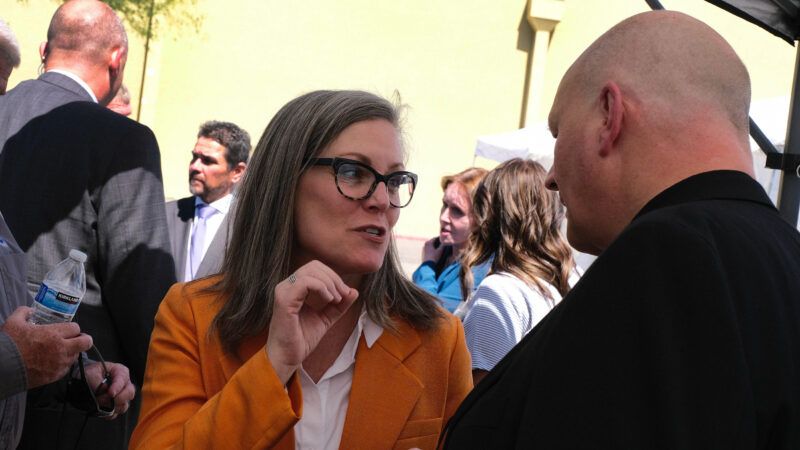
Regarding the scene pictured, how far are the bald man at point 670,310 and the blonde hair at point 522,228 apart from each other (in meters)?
2.13

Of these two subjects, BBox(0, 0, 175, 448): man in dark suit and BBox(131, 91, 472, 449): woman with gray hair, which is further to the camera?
BBox(0, 0, 175, 448): man in dark suit

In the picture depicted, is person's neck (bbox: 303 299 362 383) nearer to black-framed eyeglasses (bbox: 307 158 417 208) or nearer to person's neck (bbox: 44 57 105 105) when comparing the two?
black-framed eyeglasses (bbox: 307 158 417 208)

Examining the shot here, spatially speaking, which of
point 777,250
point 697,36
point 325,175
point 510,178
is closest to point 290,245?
point 325,175

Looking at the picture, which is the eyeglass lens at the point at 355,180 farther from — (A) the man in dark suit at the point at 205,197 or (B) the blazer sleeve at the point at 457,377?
(A) the man in dark suit at the point at 205,197

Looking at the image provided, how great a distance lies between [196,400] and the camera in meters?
2.02

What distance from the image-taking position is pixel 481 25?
15398 millimetres

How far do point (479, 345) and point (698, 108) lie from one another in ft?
6.85

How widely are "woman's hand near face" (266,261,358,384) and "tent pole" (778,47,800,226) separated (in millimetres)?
1651

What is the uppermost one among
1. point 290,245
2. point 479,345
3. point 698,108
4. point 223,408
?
point 698,108

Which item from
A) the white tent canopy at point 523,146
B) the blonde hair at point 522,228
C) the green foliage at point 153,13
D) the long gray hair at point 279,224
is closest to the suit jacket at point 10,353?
the long gray hair at point 279,224

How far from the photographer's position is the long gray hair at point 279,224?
2.14 metres

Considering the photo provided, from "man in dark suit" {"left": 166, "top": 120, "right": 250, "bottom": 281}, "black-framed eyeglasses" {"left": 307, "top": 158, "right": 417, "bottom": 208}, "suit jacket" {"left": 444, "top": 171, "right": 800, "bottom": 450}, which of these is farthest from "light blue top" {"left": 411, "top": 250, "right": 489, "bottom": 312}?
"suit jacket" {"left": 444, "top": 171, "right": 800, "bottom": 450}

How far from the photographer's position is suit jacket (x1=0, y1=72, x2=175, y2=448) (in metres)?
3.21

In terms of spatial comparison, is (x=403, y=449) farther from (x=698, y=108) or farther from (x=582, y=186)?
(x=698, y=108)
